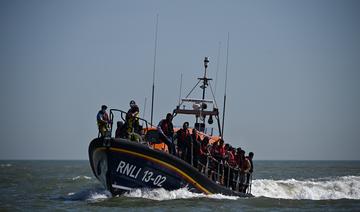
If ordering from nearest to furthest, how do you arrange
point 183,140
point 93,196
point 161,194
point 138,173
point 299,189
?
point 138,173 → point 161,194 → point 183,140 → point 93,196 → point 299,189

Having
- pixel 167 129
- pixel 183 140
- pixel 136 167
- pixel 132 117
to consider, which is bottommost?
pixel 136 167

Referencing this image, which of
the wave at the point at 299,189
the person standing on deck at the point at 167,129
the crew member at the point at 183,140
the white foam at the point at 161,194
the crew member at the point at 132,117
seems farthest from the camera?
the wave at the point at 299,189

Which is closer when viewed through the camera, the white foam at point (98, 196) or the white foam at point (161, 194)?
the white foam at point (161, 194)

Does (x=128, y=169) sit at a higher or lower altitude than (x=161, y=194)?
higher

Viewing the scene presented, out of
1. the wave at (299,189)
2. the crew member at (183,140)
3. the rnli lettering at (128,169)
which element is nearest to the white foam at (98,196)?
the rnli lettering at (128,169)

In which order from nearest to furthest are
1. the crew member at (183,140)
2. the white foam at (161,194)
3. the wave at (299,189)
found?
the white foam at (161,194) → the crew member at (183,140) → the wave at (299,189)

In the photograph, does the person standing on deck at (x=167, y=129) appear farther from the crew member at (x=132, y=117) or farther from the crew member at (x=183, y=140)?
the crew member at (x=132, y=117)

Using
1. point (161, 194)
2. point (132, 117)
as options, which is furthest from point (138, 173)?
point (132, 117)

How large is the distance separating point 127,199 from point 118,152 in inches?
50.5

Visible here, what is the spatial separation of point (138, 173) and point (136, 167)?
0.21 m

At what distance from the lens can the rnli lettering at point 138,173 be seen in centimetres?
1798

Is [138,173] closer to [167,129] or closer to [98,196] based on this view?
[167,129]

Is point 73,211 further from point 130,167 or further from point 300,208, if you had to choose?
point 300,208

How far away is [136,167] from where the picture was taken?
1802cm
